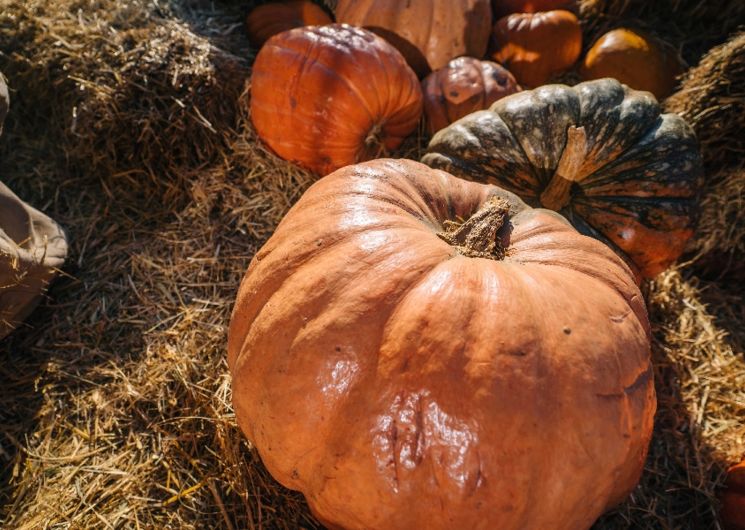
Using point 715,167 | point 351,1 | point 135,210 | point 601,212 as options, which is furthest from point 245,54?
point 715,167

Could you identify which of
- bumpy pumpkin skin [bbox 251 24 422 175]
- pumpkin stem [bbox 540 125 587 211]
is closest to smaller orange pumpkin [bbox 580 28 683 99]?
bumpy pumpkin skin [bbox 251 24 422 175]

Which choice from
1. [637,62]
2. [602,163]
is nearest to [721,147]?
[637,62]

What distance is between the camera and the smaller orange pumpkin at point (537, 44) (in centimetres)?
387

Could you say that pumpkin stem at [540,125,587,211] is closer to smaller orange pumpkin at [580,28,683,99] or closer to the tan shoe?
smaller orange pumpkin at [580,28,683,99]

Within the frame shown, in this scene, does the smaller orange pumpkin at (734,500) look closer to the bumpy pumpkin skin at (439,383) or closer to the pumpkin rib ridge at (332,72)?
the bumpy pumpkin skin at (439,383)

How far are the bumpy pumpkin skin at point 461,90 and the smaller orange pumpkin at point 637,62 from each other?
0.96 m

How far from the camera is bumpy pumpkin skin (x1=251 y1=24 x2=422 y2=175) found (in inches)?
111

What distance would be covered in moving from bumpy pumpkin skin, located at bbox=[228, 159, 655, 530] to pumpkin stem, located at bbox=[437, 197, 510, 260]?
1.9 inches

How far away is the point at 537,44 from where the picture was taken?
384 centimetres

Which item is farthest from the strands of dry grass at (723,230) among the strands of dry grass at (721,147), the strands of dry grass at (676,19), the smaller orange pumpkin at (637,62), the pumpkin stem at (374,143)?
the pumpkin stem at (374,143)

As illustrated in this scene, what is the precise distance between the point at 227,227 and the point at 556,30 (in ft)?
9.93

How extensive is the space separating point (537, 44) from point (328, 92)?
2026 millimetres

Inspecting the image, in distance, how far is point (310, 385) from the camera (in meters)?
1.41

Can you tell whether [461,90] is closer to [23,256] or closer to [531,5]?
[531,5]
